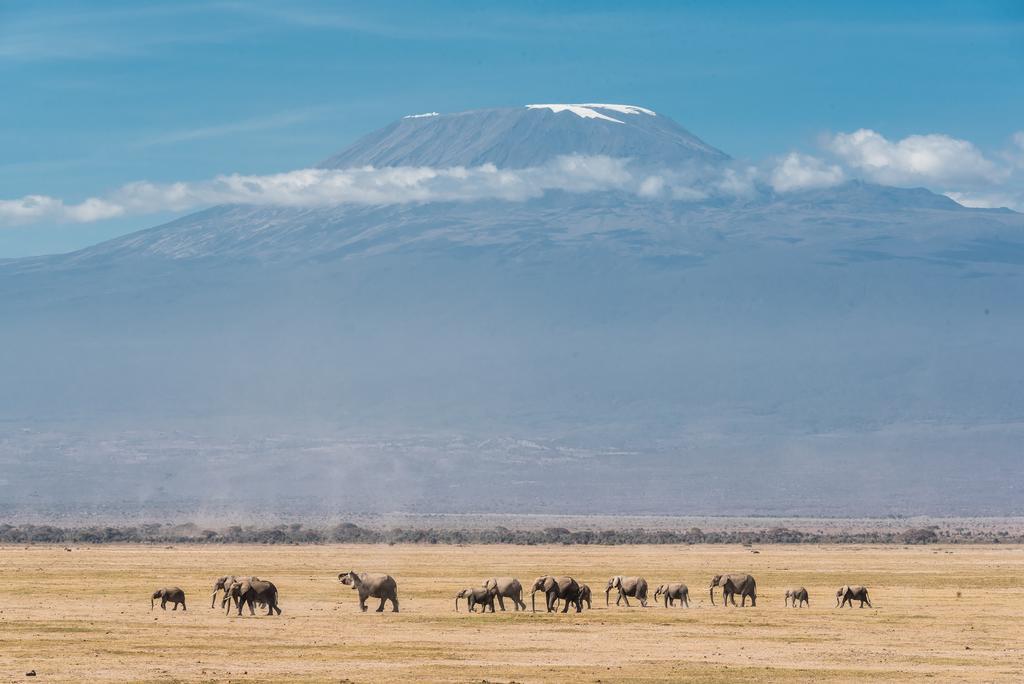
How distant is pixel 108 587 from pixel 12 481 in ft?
449

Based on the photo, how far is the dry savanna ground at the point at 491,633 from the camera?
98.7 ft

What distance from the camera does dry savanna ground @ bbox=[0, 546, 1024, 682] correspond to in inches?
1184

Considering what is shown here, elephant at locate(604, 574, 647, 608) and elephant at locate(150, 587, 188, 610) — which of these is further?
elephant at locate(604, 574, 647, 608)

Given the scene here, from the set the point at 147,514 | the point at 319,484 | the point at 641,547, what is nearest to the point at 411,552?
the point at 641,547

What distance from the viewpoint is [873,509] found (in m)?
159

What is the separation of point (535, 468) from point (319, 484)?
25404 mm

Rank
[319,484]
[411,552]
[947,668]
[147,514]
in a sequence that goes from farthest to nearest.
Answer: [319,484] → [147,514] → [411,552] → [947,668]

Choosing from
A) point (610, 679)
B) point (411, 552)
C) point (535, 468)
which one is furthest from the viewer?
point (535, 468)

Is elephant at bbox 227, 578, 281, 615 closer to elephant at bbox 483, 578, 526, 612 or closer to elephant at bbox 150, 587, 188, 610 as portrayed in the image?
elephant at bbox 150, 587, 188, 610

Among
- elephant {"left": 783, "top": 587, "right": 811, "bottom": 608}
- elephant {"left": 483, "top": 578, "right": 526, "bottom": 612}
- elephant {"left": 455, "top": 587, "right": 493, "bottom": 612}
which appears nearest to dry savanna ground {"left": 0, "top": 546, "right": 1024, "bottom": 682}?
elephant {"left": 783, "top": 587, "right": 811, "bottom": 608}

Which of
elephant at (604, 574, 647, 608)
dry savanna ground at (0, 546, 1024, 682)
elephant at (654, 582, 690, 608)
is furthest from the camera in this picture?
elephant at (604, 574, 647, 608)

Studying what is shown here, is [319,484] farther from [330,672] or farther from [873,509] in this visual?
[330,672]

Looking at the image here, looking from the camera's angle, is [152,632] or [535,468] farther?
[535,468]

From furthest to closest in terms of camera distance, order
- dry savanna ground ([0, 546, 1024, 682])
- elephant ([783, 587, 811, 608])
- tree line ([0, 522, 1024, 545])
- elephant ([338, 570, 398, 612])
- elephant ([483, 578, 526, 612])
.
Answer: tree line ([0, 522, 1024, 545])
elephant ([783, 587, 811, 608])
elephant ([338, 570, 398, 612])
elephant ([483, 578, 526, 612])
dry savanna ground ([0, 546, 1024, 682])
